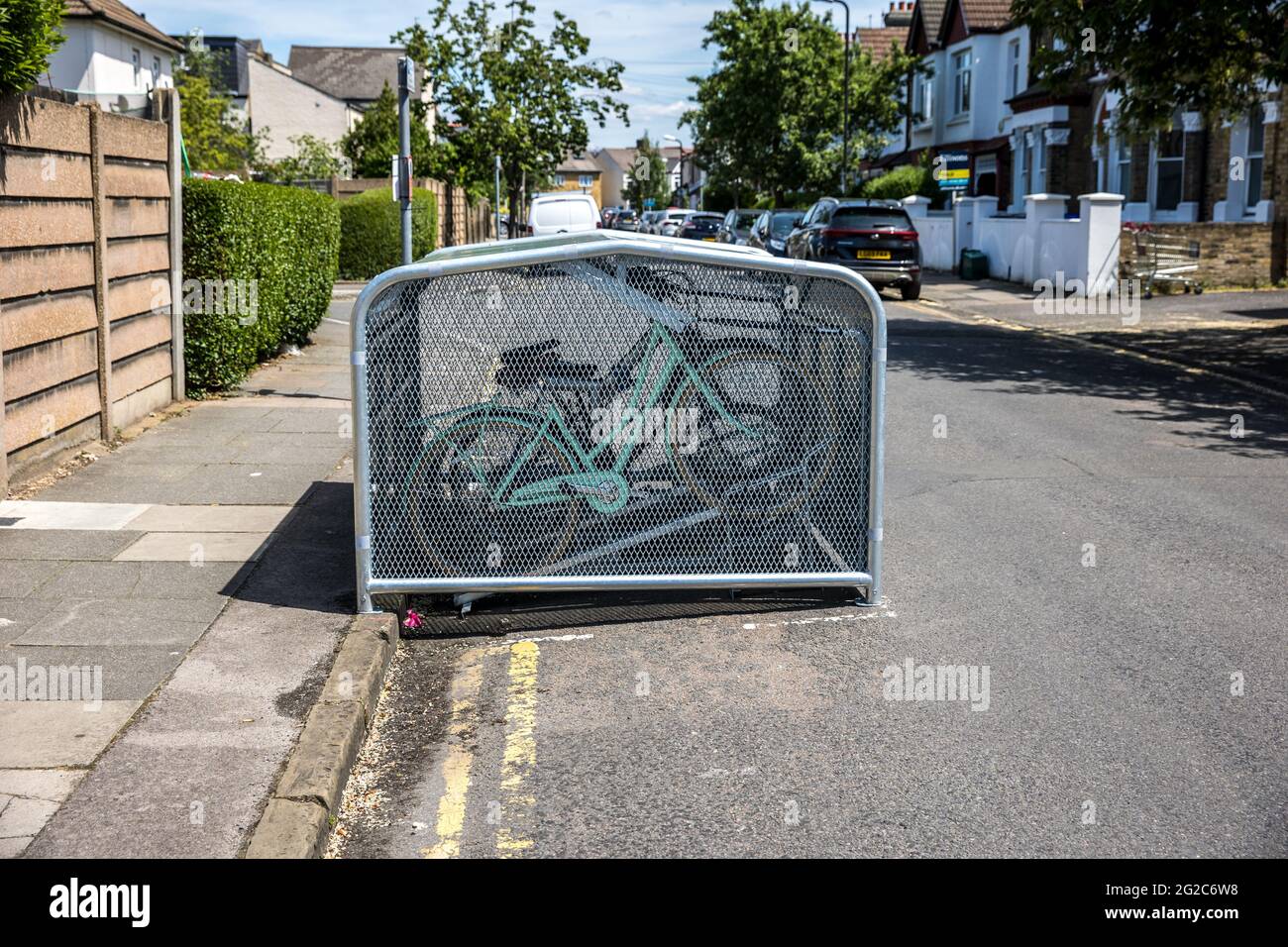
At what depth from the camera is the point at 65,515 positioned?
8008mm

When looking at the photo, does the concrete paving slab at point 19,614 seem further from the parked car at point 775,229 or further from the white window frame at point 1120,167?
the white window frame at point 1120,167

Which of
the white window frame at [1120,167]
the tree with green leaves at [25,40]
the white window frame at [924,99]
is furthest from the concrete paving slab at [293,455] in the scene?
the white window frame at [924,99]

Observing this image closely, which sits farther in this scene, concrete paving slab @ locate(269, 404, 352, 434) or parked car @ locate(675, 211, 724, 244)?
parked car @ locate(675, 211, 724, 244)

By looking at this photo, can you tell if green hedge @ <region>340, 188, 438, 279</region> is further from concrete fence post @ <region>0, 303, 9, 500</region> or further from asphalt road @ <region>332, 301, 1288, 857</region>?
asphalt road @ <region>332, 301, 1288, 857</region>

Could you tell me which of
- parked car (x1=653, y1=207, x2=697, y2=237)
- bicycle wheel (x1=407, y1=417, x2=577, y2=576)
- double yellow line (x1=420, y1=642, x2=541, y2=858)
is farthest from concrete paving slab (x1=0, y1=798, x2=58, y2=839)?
parked car (x1=653, y1=207, x2=697, y2=237)

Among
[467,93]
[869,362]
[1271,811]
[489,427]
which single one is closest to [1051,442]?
[869,362]

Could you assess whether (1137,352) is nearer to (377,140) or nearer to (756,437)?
(756,437)

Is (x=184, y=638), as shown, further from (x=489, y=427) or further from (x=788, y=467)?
(x=788, y=467)

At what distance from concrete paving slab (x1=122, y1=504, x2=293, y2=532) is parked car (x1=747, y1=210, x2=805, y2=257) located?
2759 centimetres

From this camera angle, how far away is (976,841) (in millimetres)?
4207

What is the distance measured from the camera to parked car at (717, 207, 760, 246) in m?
42.2

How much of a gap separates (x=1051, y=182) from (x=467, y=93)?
1749 cm

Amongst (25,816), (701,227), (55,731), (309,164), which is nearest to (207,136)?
(309,164)

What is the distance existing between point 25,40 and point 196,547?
130 inches
